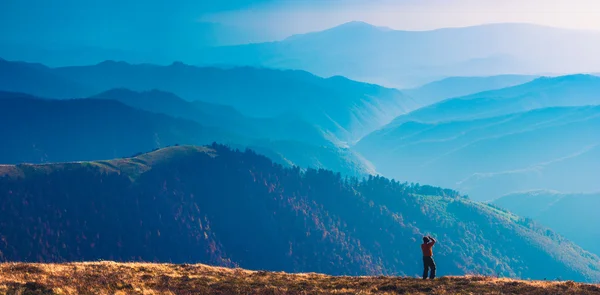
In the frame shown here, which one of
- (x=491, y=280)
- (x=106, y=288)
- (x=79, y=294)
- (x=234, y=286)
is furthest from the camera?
(x=491, y=280)

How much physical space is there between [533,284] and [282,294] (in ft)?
53.0

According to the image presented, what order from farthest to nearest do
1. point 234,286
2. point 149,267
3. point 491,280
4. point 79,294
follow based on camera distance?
point 149,267 → point 491,280 → point 234,286 → point 79,294

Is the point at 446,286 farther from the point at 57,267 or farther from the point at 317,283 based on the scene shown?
the point at 57,267

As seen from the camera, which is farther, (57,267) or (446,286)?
(57,267)

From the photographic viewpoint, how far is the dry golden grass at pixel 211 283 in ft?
93.4

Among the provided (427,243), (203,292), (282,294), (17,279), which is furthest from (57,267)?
(427,243)

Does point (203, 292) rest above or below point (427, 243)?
below

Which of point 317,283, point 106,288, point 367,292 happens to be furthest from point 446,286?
point 106,288

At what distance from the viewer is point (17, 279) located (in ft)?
95.5

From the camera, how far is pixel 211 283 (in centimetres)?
3262

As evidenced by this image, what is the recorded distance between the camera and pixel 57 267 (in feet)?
113

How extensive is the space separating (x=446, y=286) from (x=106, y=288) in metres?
20.6

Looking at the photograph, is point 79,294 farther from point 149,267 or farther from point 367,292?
point 367,292

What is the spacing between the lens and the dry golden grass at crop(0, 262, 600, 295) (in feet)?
93.4
